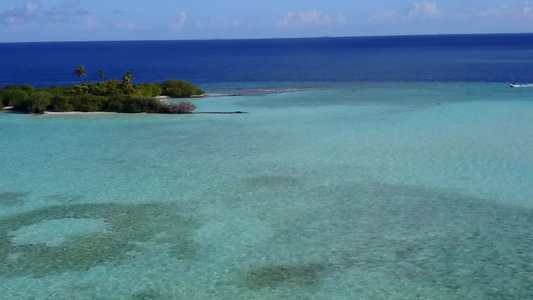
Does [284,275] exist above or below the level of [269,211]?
below

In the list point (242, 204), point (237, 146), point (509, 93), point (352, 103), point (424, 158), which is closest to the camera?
point (242, 204)

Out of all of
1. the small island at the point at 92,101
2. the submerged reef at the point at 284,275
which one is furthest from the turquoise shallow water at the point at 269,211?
the small island at the point at 92,101

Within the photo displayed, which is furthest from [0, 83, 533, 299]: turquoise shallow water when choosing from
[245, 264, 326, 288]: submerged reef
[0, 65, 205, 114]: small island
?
[0, 65, 205, 114]: small island

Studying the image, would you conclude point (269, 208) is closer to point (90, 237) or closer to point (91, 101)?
point (90, 237)

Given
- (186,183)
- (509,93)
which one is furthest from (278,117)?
(509,93)

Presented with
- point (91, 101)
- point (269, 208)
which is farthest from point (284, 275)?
point (91, 101)

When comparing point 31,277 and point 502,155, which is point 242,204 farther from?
point 502,155

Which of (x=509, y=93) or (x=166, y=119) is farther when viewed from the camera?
(x=509, y=93)

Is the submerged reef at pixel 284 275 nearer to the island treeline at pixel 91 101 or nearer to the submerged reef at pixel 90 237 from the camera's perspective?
the submerged reef at pixel 90 237
